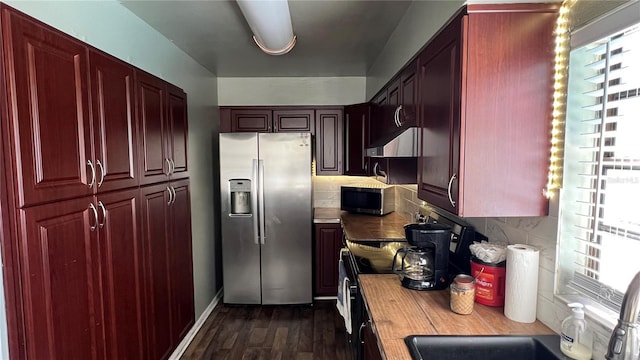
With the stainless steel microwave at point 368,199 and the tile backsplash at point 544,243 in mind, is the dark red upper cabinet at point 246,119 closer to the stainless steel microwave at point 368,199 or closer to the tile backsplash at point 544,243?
the stainless steel microwave at point 368,199

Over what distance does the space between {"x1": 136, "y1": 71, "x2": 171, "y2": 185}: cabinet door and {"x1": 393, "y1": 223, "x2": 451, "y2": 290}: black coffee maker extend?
59.7 inches

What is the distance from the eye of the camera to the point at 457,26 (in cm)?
124

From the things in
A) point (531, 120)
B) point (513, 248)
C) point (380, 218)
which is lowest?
point (380, 218)

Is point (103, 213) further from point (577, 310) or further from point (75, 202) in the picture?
point (577, 310)

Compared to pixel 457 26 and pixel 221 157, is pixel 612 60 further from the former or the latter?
pixel 221 157

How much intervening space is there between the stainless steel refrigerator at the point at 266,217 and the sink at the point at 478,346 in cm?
233

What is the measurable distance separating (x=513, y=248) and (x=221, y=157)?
271 cm

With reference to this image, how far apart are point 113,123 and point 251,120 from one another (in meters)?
2.22

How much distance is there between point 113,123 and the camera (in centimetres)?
170

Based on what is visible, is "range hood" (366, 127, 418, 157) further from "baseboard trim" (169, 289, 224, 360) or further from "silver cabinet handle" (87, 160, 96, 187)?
"baseboard trim" (169, 289, 224, 360)

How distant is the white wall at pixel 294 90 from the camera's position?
3.99m

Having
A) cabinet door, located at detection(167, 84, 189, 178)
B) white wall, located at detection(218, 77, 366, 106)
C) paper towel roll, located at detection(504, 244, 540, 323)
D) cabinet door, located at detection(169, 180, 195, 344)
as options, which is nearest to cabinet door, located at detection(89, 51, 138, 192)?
cabinet door, located at detection(167, 84, 189, 178)

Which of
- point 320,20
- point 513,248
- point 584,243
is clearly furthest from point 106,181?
point 584,243

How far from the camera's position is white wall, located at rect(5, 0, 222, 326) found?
1700 mm
